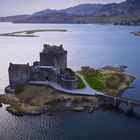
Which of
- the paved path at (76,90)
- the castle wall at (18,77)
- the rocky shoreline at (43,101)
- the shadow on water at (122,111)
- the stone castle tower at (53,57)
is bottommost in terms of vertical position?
the shadow on water at (122,111)

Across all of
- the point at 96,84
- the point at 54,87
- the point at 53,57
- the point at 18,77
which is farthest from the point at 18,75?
the point at 96,84

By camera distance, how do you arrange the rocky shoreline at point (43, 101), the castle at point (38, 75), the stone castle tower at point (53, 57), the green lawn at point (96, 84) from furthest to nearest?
the stone castle tower at point (53, 57)
the green lawn at point (96, 84)
the castle at point (38, 75)
the rocky shoreline at point (43, 101)

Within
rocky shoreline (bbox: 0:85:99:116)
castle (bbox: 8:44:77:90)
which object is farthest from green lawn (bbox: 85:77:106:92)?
rocky shoreline (bbox: 0:85:99:116)

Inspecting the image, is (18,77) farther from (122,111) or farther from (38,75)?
(122,111)

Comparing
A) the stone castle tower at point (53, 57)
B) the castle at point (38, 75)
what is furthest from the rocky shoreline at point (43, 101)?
the stone castle tower at point (53, 57)

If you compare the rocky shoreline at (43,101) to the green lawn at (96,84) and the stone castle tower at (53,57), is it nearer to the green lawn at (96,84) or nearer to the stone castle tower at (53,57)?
the green lawn at (96,84)

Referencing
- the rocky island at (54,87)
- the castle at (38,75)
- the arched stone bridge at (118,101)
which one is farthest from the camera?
the castle at (38,75)

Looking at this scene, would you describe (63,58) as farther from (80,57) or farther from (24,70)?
(80,57)
